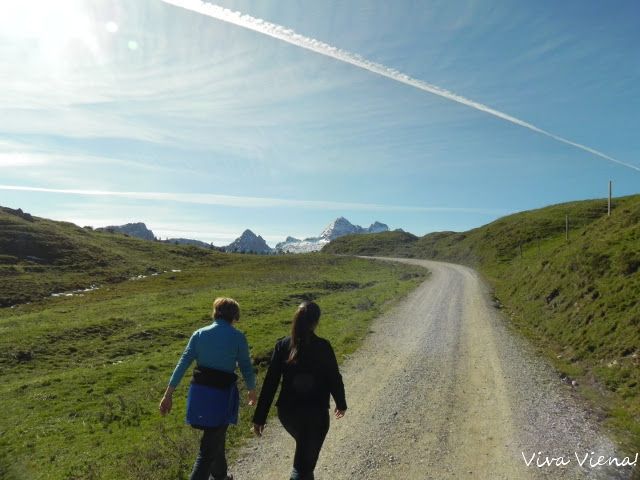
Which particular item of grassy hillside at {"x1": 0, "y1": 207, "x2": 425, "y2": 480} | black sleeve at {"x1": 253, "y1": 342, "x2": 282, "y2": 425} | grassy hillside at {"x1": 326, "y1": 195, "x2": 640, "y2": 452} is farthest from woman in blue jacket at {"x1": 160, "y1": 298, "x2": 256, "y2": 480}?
grassy hillside at {"x1": 326, "y1": 195, "x2": 640, "y2": 452}

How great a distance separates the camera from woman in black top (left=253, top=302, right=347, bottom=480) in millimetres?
6199

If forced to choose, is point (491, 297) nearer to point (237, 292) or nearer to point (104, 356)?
point (237, 292)

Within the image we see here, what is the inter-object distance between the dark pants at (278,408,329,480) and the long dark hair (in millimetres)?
771

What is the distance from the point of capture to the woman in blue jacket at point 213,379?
6844mm

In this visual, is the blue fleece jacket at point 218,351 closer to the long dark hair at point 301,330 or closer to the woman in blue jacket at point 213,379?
the woman in blue jacket at point 213,379

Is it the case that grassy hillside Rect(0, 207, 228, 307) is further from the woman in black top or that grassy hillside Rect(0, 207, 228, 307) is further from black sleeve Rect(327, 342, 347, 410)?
black sleeve Rect(327, 342, 347, 410)

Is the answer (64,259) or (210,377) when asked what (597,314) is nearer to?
(210,377)

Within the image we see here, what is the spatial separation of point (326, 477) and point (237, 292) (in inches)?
1680

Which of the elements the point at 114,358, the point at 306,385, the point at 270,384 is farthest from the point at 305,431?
the point at 114,358

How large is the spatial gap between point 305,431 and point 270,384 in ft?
2.76

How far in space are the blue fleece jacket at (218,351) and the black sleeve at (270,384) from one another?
46 centimetres

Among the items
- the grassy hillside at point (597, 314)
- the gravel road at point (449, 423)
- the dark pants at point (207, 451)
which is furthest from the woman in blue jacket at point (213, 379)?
the grassy hillside at point (597, 314)

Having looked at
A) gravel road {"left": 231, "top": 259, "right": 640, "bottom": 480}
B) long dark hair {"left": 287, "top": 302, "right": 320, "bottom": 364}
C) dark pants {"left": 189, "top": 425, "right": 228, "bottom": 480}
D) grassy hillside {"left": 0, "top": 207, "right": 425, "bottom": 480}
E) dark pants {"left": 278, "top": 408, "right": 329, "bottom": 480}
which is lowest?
grassy hillside {"left": 0, "top": 207, "right": 425, "bottom": 480}

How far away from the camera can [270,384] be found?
653cm
